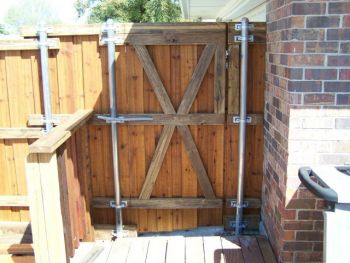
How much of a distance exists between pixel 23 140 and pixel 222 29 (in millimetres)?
2017

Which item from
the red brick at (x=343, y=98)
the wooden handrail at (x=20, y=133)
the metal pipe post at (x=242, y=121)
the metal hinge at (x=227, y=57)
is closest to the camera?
the red brick at (x=343, y=98)

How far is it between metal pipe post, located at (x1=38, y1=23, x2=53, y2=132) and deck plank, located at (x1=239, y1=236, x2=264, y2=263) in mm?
1872

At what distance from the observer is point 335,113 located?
101 inches

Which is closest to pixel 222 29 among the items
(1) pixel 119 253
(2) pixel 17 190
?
(1) pixel 119 253

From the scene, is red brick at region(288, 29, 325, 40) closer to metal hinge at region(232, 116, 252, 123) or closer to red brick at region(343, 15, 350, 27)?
red brick at region(343, 15, 350, 27)

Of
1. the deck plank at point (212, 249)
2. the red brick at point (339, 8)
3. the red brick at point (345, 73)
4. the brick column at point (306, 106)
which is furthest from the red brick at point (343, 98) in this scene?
the deck plank at point (212, 249)

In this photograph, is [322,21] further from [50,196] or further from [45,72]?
[45,72]

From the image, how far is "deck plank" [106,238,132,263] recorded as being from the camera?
308cm

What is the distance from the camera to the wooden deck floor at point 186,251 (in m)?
3.05

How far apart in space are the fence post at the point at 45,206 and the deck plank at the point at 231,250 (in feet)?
4.00

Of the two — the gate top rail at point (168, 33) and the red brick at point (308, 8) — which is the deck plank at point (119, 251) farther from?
the red brick at point (308, 8)

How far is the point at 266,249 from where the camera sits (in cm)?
315

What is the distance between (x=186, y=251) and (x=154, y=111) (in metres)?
1.17

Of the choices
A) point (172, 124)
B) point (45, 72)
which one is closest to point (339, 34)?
point (172, 124)
